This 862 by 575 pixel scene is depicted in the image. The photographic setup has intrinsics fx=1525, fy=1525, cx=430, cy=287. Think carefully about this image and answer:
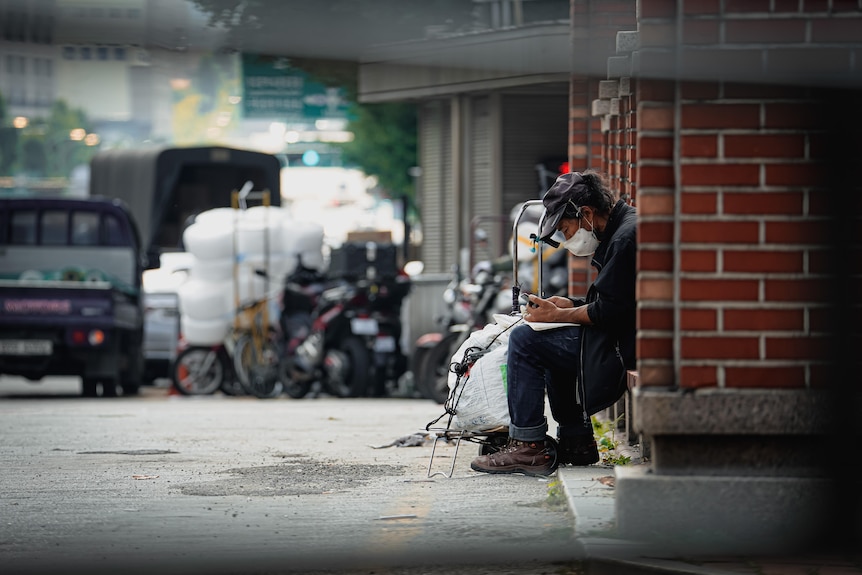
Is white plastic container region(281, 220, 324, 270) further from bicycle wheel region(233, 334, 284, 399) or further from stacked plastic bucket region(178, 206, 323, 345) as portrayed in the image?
bicycle wheel region(233, 334, 284, 399)

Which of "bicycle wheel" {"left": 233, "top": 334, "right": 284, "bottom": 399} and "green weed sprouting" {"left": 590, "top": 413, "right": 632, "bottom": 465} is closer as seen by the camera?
"green weed sprouting" {"left": 590, "top": 413, "right": 632, "bottom": 465}

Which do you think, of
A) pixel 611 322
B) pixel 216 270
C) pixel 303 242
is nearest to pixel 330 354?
pixel 303 242

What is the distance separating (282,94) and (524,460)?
109 ft

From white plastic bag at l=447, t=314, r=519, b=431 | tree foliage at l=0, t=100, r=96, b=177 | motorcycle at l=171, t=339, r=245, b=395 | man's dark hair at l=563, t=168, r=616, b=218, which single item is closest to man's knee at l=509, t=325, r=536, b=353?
white plastic bag at l=447, t=314, r=519, b=431

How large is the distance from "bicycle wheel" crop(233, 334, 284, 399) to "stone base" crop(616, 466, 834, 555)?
1167 centimetres

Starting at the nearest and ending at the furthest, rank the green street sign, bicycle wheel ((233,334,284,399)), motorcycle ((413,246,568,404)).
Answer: motorcycle ((413,246,568,404))
bicycle wheel ((233,334,284,399))
the green street sign

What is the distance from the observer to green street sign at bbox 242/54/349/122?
39.6 meters

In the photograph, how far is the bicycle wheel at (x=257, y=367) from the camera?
1675cm

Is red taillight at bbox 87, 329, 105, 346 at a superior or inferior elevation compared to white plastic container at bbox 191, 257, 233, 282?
inferior

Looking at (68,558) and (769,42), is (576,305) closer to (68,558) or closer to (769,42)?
(769,42)

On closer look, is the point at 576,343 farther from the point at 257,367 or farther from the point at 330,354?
the point at 257,367

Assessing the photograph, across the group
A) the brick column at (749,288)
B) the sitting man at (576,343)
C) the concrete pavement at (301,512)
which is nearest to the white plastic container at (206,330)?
the concrete pavement at (301,512)

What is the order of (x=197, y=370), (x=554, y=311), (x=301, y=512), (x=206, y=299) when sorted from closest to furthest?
(x=301, y=512) → (x=554, y=311) → (x=206, y=299) → (x=197, y=370)

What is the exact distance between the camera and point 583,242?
704 cm
